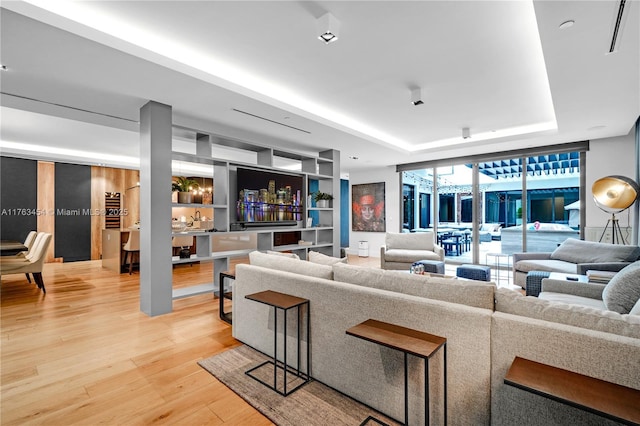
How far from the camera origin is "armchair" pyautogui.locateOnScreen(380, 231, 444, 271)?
5.76m

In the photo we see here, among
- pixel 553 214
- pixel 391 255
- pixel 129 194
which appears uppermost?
pixel 129 194

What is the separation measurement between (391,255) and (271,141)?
317 centimetres

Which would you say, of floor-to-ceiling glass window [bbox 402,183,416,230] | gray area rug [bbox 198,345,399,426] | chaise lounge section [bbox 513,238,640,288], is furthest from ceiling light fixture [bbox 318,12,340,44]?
floor-to-ceiling glass window [bbox 402,183,416,230]

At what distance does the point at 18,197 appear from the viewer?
714cm

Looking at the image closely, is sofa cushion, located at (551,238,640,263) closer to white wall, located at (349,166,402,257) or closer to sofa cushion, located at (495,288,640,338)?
sofa cushion, located at (495,288,640,338)

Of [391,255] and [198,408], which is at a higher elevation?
[391,255]

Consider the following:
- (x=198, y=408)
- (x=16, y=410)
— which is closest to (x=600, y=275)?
(x=198, y=408)

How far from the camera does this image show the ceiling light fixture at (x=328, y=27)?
2342 millimetres

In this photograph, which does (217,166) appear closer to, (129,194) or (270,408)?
(270,408)

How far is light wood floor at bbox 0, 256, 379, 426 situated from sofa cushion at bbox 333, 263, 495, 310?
1.06 meters

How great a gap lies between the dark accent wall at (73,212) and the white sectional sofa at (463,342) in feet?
26.7

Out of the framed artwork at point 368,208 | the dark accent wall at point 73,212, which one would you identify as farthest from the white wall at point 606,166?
the dark accent wall at point 73,212

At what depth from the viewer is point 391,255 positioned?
19.6ft

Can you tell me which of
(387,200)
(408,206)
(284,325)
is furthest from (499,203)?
(284,325)
